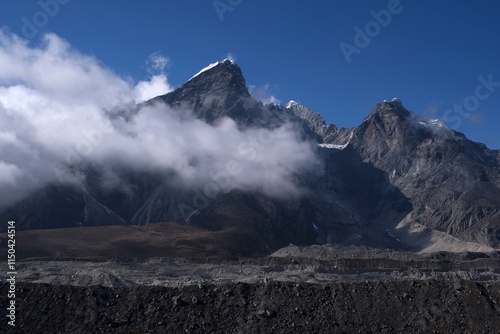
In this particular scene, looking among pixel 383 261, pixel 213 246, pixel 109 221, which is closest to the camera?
pixel 383 261

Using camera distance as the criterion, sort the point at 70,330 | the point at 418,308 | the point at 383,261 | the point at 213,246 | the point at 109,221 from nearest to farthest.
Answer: the point at 70,330 < the point at 418,308 < the point at 383,261 < the point at 213,246 < the point at 109,221

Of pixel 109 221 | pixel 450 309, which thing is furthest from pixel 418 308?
pixel 109 221

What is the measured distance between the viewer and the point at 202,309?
5847cm

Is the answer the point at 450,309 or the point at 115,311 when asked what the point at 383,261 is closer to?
the point at 450,309

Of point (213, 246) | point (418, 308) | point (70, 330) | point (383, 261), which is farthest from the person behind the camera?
point (213, 246)

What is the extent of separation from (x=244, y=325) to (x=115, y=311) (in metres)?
11.7

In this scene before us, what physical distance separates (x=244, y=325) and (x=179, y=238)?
103m

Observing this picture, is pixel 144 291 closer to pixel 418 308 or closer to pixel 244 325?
pixel 244 325

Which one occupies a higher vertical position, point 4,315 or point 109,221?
point 109,221

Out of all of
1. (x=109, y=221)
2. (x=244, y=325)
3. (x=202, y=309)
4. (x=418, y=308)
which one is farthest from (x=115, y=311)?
(x=109, y=221)

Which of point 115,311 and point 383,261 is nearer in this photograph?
point 115,311

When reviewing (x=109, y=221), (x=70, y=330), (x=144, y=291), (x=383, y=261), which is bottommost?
(x=70, y=330)

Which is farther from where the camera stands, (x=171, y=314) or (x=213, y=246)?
(x=213, y=246)

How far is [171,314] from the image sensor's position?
2260 inches
